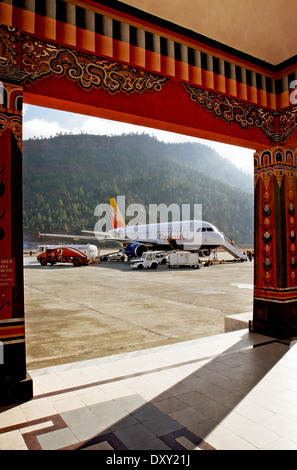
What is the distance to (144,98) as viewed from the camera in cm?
370

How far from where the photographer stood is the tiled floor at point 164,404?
2.36m

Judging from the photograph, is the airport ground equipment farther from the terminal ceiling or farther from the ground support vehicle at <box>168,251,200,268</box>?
the terminal ceiling

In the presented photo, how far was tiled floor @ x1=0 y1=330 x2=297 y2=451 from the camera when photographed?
2.36 metres

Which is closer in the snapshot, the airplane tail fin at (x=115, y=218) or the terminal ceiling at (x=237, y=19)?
the terminal ceiling at (x=237, y=19)

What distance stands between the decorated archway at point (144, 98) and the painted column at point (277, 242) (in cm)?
2

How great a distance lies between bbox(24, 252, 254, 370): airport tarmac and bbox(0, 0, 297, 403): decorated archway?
2.21 metres

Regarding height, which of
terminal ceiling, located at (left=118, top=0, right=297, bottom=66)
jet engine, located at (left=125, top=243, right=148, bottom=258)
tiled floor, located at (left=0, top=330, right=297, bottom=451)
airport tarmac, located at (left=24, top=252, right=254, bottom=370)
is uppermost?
terminal ceiling, located at (left=118, top=0, right=297, bottom=66)

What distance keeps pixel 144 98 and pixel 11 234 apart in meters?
2.08

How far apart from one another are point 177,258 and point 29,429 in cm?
1975

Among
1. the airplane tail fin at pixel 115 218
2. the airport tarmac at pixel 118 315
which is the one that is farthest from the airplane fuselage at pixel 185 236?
the airport tarmac at pixel 118 315

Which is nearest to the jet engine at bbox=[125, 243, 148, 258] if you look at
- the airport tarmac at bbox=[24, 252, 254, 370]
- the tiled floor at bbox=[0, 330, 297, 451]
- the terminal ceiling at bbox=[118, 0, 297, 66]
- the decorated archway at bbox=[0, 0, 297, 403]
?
the airport tarmac at bbox=[24, 252, 254, 370]

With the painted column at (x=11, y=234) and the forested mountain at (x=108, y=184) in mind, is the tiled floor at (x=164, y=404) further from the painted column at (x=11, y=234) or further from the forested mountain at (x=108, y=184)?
the forested mountain at (x=108, y=184)

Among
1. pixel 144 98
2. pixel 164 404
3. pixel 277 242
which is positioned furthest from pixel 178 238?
pixel 164 404

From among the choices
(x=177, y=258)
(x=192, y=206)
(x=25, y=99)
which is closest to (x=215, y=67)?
(x=25, y=99)
